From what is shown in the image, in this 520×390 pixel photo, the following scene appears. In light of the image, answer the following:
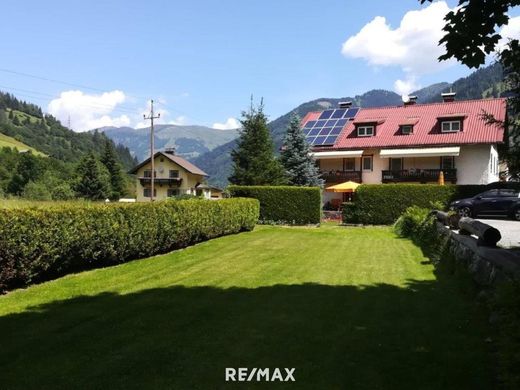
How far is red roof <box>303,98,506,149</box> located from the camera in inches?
1387

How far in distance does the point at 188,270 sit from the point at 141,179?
2423 inches

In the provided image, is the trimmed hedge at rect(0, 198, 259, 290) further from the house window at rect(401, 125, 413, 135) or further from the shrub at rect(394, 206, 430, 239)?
the house window at rect(401, 125, 413, 135)

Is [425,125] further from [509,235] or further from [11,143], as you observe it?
[11,143]

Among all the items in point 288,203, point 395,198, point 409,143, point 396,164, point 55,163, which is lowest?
point 288,203

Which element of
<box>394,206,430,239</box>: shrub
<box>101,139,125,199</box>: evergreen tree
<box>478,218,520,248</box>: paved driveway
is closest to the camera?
<box>478,218,520,248</box>: paved driveway

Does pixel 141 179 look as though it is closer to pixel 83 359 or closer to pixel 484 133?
pixel 484 133

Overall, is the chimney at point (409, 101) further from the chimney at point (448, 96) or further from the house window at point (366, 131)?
the house window at point (366, 131)

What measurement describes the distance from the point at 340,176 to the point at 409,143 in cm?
655

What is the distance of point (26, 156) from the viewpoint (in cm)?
10181

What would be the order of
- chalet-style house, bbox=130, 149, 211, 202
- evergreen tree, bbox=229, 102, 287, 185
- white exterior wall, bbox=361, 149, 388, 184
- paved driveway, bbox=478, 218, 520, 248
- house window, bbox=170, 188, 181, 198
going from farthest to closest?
1. house window, bbox=170, 188, 181, 198
2. chalet-style house, bbox=130, 149, 211, 202
3. white exterior wall, bbox=361, 149, 388, 184
4. evergreen tree, bbox=229, 102, 287, 185
5. paved driveway, bbox=478, 218, 520, 248

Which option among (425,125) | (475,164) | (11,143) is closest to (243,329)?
(475,164)

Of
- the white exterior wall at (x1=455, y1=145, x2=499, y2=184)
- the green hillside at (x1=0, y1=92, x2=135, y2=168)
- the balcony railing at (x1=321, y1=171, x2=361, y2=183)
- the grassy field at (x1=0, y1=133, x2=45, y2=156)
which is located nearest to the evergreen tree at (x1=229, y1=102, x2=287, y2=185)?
the balcony railing at (x1=321, y1=171, x2=361, y2=183)

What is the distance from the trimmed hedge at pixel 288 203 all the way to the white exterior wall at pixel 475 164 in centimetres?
1609

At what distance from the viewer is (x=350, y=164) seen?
39.9 metres
